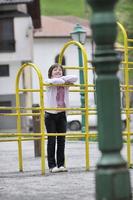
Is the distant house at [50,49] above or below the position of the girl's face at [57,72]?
above

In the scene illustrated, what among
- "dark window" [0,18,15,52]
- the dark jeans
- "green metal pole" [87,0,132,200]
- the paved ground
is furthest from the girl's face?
"dark window" [0,18,15,52]

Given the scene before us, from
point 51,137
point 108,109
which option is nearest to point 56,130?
point 51,137

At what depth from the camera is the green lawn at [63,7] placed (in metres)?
121

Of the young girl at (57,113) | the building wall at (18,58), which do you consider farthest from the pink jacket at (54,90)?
the building wall at (18,58)

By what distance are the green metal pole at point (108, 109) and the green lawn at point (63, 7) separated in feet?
370

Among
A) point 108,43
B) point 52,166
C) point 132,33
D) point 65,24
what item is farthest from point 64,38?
point 108,43

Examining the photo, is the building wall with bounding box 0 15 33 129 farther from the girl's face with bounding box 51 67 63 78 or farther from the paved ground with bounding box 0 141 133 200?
the girl's face with bounding box 51 67 63 78

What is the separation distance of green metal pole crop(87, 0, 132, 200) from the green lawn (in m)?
113

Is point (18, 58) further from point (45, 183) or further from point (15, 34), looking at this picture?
point (45, 183)

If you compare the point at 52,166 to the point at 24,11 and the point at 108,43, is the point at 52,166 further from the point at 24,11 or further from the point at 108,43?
the point at 24,11

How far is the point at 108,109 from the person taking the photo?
5.63 metres

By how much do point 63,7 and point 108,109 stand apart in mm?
122632

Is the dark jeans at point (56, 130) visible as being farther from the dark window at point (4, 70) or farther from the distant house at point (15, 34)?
the dark window at point (4, 70)

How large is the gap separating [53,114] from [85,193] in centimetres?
256
